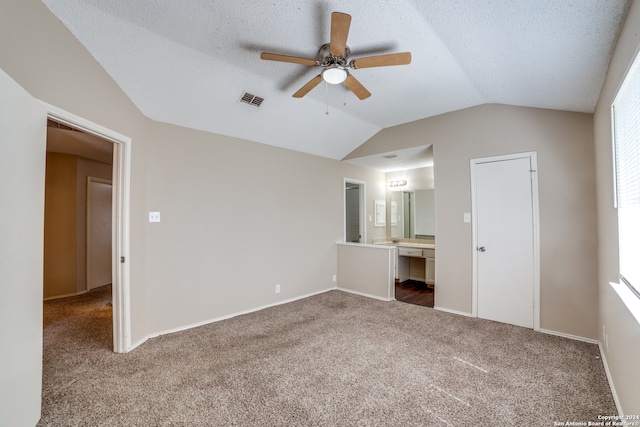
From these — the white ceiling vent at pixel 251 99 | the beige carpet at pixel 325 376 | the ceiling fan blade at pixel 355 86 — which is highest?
the white ceiling vent at pixel 251 99

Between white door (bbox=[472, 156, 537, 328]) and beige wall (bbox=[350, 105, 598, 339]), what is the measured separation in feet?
0.37

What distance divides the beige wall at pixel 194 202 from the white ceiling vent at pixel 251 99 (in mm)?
650

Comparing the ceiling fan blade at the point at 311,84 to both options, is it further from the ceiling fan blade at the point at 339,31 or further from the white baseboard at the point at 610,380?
the white baseboard at the point at 610,380

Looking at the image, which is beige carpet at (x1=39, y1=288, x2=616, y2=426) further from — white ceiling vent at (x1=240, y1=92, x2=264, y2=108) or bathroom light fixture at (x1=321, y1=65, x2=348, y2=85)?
white ceiling vent at (x1=240, y1=92, x2=264, y2=108)

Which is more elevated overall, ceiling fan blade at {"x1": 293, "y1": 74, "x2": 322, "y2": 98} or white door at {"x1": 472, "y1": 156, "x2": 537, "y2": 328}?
ceiling fan blade at {"x1": 293, "y1": 74, "x2": 322, "y2": 98}

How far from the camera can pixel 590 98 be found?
2.42 metres

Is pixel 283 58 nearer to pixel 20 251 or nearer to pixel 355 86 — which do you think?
pixel 355 86

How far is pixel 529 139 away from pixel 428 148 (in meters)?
1.24

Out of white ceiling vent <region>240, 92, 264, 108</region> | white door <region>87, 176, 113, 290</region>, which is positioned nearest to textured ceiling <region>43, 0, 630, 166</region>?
white ceiling vent <region>240, 92, 264, 108</region>

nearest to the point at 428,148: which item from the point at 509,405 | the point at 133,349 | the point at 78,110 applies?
the point at 509,405

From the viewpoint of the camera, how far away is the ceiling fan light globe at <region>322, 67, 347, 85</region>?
2.09 metres

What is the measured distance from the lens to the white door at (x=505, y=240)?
10.0 ft

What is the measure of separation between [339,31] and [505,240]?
301 centimetres

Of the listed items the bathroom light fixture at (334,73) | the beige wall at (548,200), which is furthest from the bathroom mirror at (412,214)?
the bathroom light fixture at (334,73)
